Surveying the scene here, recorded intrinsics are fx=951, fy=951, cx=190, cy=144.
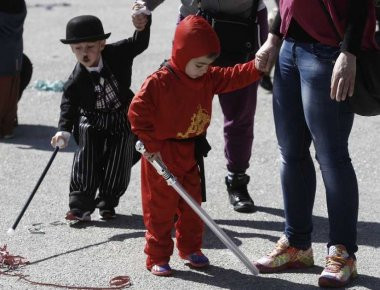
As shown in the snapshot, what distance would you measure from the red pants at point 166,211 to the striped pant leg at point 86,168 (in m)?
0.77

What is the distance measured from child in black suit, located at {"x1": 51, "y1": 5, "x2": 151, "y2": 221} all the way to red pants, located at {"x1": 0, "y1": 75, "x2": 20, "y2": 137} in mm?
2008

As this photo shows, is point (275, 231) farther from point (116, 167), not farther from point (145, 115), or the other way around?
point (145, 115)

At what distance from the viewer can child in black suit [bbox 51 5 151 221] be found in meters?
5.03

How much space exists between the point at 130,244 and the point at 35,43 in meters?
6.30

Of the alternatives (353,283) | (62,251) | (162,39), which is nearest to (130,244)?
(62,251)

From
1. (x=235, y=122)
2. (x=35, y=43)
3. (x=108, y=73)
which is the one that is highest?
(x=108, y=73)

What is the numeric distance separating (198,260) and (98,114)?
110cm

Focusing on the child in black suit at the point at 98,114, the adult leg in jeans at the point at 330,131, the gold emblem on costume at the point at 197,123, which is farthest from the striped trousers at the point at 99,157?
the adult leg in jeans at the point at 330,131

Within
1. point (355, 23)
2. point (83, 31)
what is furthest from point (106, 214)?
point (355, 23)

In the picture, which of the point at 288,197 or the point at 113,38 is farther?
the point at 113,38

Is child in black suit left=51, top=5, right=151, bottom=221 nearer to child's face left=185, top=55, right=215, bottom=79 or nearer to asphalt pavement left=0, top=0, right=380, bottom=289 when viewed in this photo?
asphalt pavement left=0, top=0, right=380, bottom=289

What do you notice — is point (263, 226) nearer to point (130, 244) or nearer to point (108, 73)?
point (130, 244)

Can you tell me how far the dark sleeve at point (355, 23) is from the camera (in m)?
3.83

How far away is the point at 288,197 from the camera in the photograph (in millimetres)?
4398
